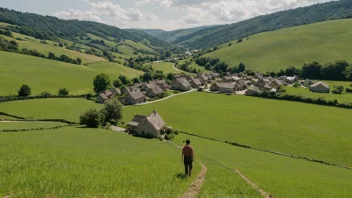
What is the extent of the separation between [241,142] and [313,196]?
38365 millimetres

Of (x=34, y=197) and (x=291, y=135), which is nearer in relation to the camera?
(x=34, y=197)

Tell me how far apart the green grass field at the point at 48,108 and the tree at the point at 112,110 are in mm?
8213

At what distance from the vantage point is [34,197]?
12.8m

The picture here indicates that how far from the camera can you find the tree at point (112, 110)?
74.4 metres

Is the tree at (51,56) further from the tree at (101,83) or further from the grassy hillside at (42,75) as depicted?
the tree at (101,83)

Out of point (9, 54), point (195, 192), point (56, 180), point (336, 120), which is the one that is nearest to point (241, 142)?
point (336, 120)

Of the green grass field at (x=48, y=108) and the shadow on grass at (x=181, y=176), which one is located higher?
the shadow on grass at (x=181, y=176)

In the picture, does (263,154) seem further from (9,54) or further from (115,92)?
(9,54)

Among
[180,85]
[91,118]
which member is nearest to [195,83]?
[180,85]

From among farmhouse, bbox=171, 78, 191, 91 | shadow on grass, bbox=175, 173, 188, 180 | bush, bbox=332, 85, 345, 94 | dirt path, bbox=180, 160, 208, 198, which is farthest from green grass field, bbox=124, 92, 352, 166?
shadow on grass, bbox=175, 173, 188, 180

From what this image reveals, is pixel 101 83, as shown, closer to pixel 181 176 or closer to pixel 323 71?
pixel 181 176

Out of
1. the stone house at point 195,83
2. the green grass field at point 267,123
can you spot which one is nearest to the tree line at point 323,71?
the stone house at point 195,83

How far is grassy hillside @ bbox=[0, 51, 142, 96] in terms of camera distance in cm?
11831

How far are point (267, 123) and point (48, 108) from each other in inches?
2430
